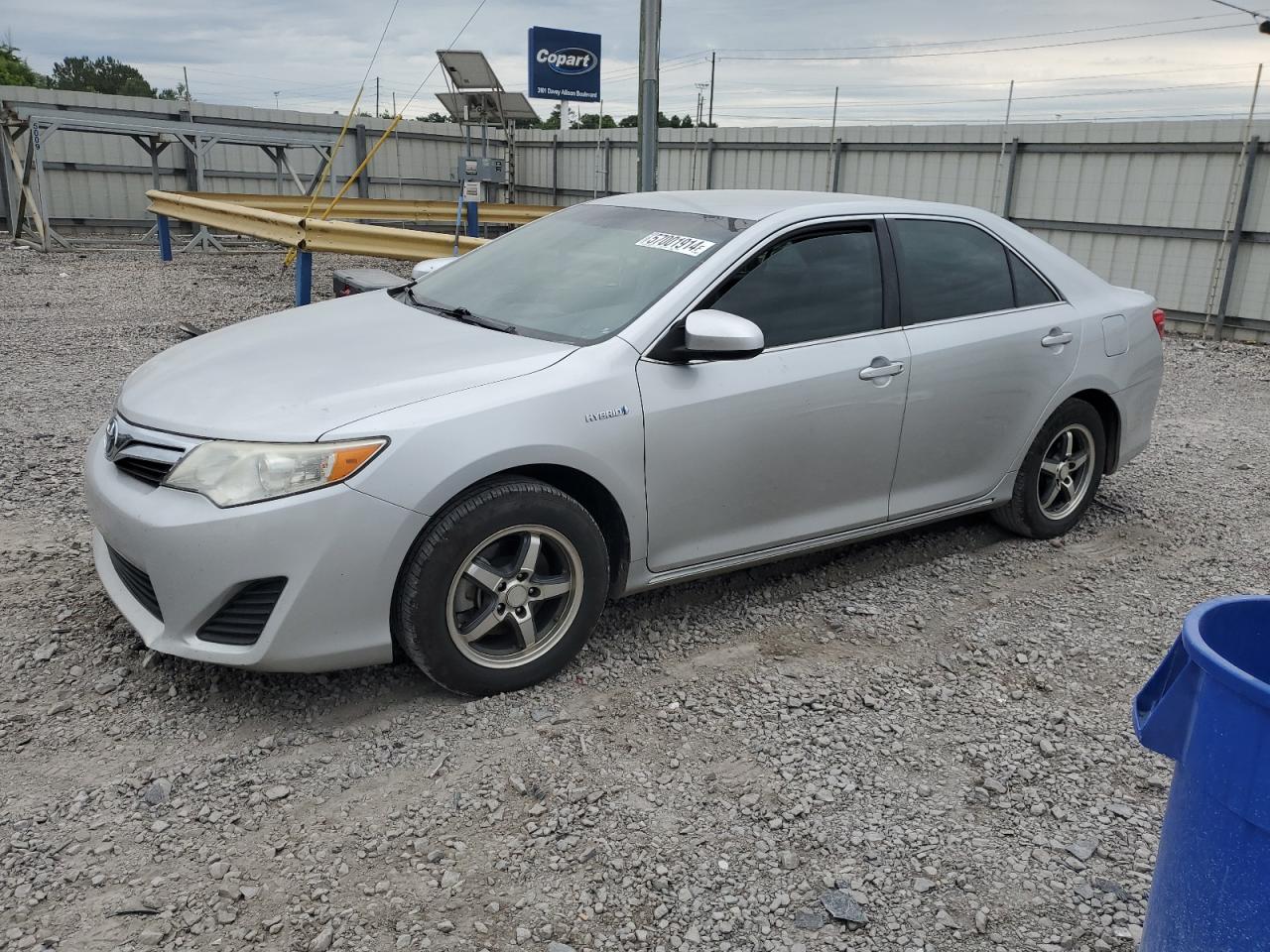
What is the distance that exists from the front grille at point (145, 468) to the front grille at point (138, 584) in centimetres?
26

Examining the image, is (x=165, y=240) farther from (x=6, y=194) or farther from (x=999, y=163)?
(x=999, y=163)

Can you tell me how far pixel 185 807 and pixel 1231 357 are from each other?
1111cm

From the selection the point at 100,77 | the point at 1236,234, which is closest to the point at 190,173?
the point at 1236,234

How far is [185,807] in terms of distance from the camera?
2.93 m

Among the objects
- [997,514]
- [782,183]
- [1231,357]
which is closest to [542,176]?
[782,183]

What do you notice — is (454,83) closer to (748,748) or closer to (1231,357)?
(1231,357)

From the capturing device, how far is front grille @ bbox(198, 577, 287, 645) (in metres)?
3.07

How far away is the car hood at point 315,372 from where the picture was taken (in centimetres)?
319

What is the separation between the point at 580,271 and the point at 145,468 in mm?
1739

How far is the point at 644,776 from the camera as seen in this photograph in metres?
3.15

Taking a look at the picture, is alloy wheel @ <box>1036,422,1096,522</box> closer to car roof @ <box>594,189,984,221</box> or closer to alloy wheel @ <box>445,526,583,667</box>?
car roof @ <box>594,189,984,221</box>

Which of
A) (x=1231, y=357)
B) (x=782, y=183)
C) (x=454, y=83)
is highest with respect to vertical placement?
(x=454, y=83)

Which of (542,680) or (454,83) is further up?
(454,83)

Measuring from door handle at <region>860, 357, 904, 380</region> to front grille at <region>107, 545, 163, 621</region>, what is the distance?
2.63m
